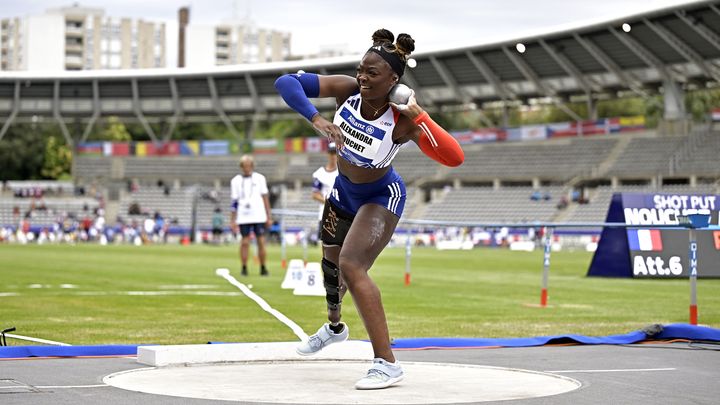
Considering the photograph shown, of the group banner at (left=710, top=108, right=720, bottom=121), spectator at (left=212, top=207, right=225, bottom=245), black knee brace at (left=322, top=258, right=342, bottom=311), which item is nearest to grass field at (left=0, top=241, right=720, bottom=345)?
black knee brace at (left=322, top=258, right=342, bottom=311)

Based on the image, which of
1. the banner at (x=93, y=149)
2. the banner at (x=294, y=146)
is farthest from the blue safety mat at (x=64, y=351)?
the banner at (x=93, y=149)

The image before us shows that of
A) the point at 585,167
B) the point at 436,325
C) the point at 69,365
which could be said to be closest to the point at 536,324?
the point at 436,325

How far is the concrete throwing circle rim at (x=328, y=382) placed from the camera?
21.0 feet

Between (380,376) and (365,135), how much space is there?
1531 millimetres

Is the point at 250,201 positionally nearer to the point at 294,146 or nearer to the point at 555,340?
the point at 555,340

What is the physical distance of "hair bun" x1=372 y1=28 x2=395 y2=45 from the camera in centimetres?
725

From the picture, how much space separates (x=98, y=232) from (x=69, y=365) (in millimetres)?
55323

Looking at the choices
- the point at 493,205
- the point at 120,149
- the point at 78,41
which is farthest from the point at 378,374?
the point at 78,41

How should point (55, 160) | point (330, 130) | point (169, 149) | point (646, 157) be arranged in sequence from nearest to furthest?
point (330, 130) < point (646, 157) < point (169, 149) < point (55, 160)

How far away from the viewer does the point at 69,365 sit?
7.97 m

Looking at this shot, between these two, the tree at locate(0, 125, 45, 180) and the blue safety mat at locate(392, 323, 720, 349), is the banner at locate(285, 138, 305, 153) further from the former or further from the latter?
the blue safety mat at locate(392, 323, 720, 349)

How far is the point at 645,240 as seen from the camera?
66.9ft

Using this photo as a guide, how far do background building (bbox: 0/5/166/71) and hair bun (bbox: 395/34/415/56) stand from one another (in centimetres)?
15203

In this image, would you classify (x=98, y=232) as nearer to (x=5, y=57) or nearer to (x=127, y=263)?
(x=127, y=263)
